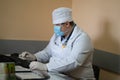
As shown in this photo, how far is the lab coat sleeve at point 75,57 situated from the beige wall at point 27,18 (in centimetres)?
96

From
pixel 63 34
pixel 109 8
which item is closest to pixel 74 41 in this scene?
pixel 63 34

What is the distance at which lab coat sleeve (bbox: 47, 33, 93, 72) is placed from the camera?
2008 mm

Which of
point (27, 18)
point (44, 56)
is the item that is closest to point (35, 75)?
point (44, 56)

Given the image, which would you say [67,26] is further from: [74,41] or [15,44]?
Result: [15,44]

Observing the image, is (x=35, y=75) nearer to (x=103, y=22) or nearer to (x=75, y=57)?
(x=75, y=57)

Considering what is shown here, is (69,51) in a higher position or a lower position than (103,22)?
lower

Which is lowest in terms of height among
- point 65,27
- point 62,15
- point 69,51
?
point 69,51

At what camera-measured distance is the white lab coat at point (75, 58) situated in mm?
2020

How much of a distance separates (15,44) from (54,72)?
100 centimetres

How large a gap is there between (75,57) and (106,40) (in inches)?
23.7

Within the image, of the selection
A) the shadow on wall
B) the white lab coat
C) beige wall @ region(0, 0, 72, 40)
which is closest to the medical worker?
the white lab coat

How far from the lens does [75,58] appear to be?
2020mm

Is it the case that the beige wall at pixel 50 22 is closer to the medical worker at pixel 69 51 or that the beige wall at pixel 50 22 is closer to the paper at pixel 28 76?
the medical worker at pixel 69 51

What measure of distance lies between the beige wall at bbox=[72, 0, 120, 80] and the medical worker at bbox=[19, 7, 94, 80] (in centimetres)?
36
